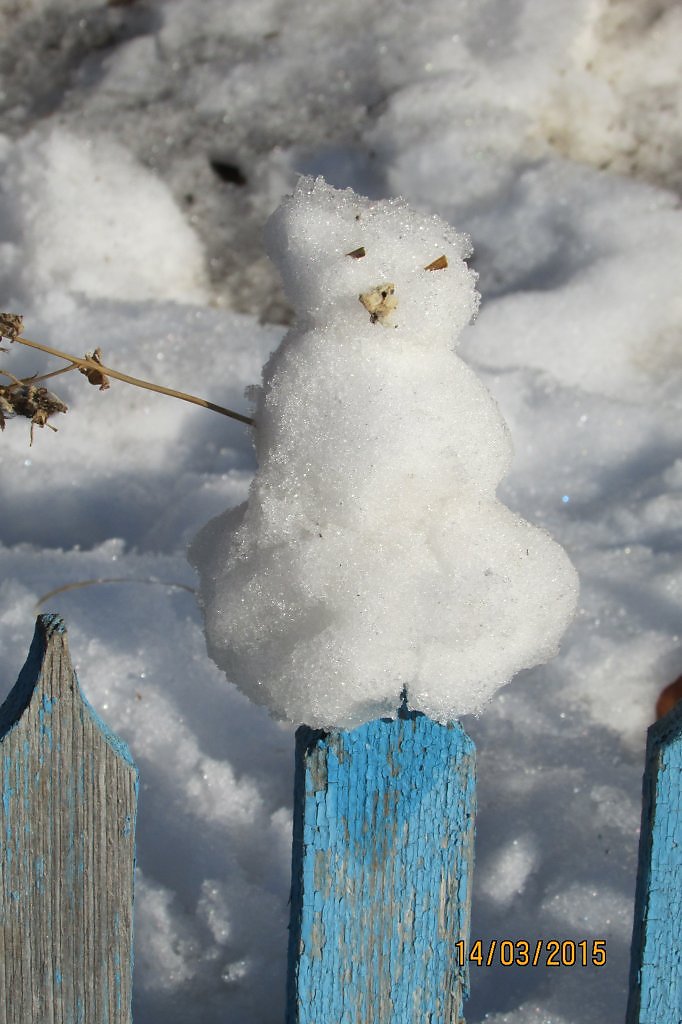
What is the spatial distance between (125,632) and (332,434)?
3.11 feet

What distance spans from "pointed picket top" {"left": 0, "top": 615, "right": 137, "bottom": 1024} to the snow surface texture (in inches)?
8.2

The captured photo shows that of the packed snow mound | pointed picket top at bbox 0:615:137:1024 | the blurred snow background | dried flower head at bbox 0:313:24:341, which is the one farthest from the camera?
the packed snow mound

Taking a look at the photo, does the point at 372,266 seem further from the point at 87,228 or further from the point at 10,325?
the point at 87,228

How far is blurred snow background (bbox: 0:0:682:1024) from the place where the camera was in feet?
5.90

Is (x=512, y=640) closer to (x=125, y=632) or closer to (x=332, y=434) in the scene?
(x=332, y=434)

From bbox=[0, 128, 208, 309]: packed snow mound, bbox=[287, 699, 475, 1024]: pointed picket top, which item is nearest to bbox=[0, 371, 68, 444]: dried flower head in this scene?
bbox=[287, 699, 475, 1024]: pointed picket top

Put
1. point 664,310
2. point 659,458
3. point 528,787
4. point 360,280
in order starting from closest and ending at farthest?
point 360,280 → point 528,787 → point 659,458 → point 664,310

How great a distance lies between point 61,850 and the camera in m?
1.29

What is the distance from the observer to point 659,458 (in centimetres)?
252

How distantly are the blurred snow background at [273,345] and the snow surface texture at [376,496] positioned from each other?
0.69 meters

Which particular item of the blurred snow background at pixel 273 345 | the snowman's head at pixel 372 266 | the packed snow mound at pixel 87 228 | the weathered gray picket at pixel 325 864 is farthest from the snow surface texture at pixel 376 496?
the packed snow mound at pixel 87 228

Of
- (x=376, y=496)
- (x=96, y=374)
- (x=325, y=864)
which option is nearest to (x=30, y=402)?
(x=96, y=374)

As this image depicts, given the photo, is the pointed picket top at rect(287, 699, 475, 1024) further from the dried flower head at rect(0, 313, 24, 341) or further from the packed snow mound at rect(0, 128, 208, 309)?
the packed snow mound at rect(0, 128, 208, 309)

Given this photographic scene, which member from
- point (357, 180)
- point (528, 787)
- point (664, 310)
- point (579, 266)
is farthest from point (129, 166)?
point (528, 787)
